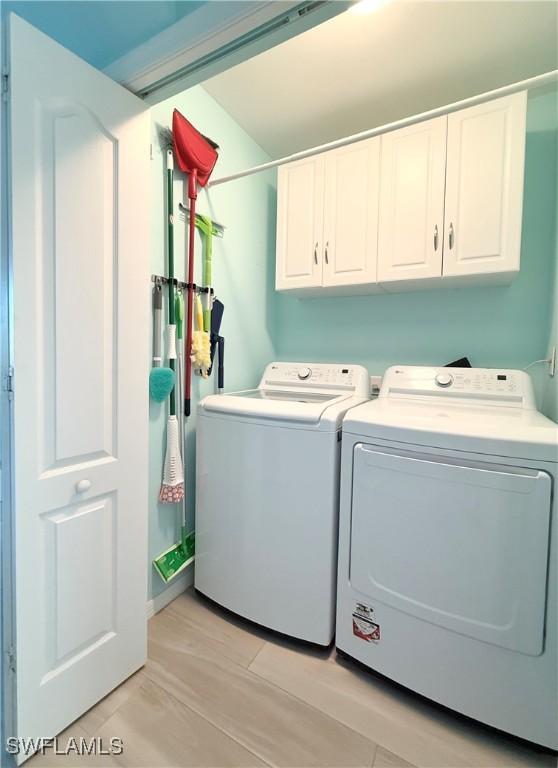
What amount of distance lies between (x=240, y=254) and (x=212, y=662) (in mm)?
2071

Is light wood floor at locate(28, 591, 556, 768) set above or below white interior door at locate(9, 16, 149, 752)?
below

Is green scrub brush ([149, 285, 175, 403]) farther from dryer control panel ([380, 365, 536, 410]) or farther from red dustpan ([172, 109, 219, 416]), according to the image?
dryer control panel ([380, 365, 536, 410])

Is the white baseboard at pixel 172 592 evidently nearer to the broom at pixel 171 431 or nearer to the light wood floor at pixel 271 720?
the light wood floor at pixel 271 720

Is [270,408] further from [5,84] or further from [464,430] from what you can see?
[5,84]

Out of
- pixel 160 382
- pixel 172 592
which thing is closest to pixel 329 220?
pixel 160 382

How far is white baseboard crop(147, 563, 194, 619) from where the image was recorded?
5.10 ft

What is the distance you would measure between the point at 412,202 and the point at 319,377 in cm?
103

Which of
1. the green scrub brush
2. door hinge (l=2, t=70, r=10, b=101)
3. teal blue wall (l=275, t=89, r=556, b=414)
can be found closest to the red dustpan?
the green scrub brush

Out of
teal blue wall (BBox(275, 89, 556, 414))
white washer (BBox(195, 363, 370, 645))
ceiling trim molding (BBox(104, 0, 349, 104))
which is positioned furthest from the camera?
teal blue wall (BBox(275, 89, 556, 414))

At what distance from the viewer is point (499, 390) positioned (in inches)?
63.0

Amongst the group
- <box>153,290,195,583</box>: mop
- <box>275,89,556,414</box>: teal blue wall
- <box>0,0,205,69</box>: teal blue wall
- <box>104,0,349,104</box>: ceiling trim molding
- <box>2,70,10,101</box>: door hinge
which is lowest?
<box>153,290,195,583</box>: mop

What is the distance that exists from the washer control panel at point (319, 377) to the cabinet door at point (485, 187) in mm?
690

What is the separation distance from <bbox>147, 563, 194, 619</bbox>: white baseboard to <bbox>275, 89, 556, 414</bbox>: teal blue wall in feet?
5.01

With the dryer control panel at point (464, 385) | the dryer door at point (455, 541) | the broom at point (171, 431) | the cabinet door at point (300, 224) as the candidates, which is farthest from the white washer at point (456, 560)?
the cabinet door at point (300, 224)
